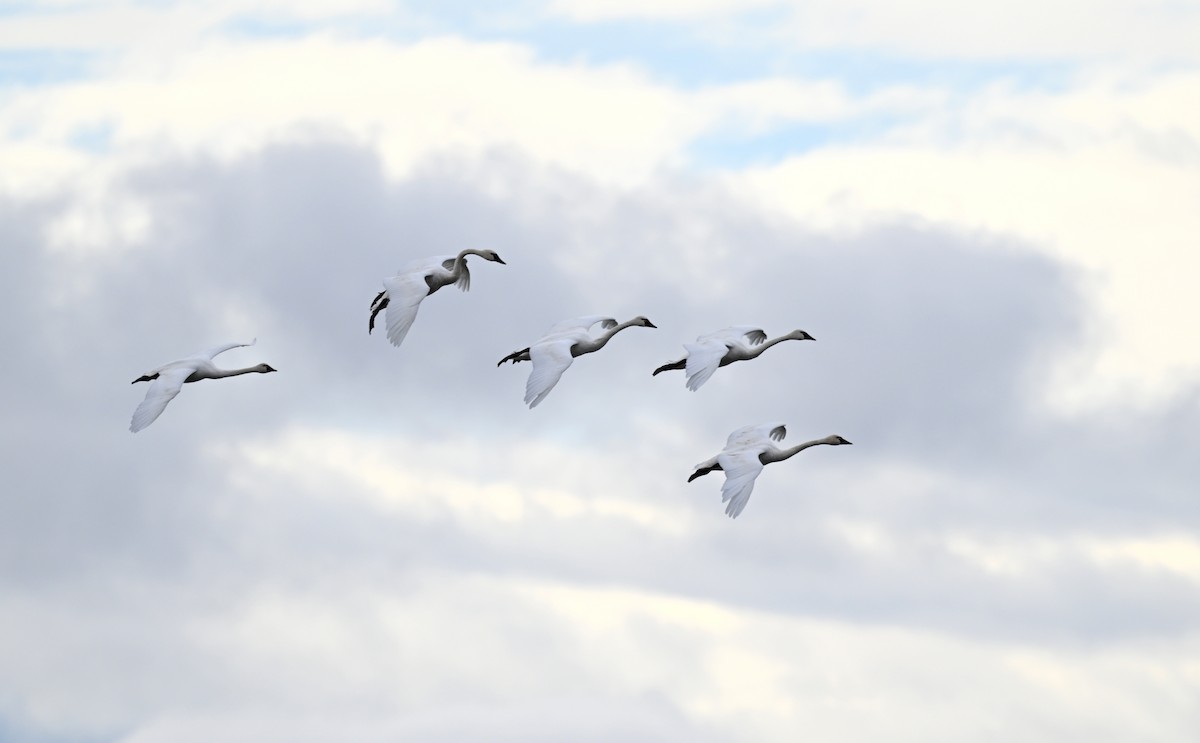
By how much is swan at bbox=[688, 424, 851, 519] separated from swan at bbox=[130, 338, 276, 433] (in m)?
16.5

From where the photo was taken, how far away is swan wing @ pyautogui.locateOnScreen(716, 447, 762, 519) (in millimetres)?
77188

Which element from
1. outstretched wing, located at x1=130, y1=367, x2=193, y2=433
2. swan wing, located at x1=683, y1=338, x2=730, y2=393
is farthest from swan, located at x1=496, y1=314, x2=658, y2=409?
outstretched wing, located at x1=130, y1=367, x2=193, y2=433

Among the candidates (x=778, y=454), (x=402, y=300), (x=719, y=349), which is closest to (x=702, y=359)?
(x=719, y=349)

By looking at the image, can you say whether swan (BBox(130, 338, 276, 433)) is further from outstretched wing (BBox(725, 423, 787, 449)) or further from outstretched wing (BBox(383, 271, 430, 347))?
outstretched wing (BBox(725, 423, 787, 449))

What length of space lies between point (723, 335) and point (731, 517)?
15562 millimetres

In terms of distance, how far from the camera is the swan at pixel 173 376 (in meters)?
77.3

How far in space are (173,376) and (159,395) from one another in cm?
269

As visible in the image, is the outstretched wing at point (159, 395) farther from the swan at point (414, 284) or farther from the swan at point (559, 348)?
the swan at point (559, 348)

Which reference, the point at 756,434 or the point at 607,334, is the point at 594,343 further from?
the point at 756,434

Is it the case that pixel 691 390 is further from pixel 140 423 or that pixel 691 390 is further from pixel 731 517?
pixel 140 423

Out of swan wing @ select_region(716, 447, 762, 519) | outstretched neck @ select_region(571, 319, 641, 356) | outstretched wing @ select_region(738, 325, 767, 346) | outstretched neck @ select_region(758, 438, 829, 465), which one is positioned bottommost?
swan wing @ select_region(716, 447, 762, 519)

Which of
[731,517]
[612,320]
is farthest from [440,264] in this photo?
[731,517]

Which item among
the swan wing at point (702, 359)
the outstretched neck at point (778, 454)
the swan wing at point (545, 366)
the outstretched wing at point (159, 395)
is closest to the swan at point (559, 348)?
the swan wing at point (545, 366)

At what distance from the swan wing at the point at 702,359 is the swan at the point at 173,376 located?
15096mm
